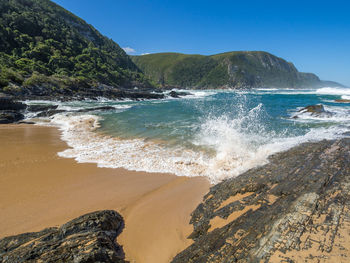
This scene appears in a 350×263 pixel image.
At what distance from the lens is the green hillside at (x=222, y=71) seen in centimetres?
16588

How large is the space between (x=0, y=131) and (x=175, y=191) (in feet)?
47.6

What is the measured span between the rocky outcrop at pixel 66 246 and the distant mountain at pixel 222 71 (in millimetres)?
160876

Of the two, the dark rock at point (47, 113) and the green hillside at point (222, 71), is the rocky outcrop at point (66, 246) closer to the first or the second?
the dark rock at point (47, 113)

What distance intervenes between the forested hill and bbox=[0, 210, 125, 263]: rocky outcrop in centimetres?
3479

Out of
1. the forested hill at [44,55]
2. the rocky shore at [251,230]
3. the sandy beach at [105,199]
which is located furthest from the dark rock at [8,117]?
the rocky shore at [251,230]

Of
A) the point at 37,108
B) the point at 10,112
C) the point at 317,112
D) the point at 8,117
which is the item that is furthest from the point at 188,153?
the point at 37,108

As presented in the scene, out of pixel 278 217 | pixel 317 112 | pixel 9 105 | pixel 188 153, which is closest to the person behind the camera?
pixel 278 217

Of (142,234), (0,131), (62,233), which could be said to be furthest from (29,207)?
(0,131)

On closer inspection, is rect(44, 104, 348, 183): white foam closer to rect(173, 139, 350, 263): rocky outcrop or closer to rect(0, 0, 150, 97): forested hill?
rect(173, 139, 350, 263): rocky outcrop

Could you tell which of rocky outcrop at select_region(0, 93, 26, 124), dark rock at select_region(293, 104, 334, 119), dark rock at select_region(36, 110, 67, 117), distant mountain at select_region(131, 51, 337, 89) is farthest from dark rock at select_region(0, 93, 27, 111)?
distant mountain at select_region(131, 51, 337, 89)

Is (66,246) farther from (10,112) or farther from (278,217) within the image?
(10,112)

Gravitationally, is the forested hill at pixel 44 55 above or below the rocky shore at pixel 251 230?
above

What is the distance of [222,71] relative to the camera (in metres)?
176

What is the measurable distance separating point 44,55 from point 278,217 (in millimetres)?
70902
